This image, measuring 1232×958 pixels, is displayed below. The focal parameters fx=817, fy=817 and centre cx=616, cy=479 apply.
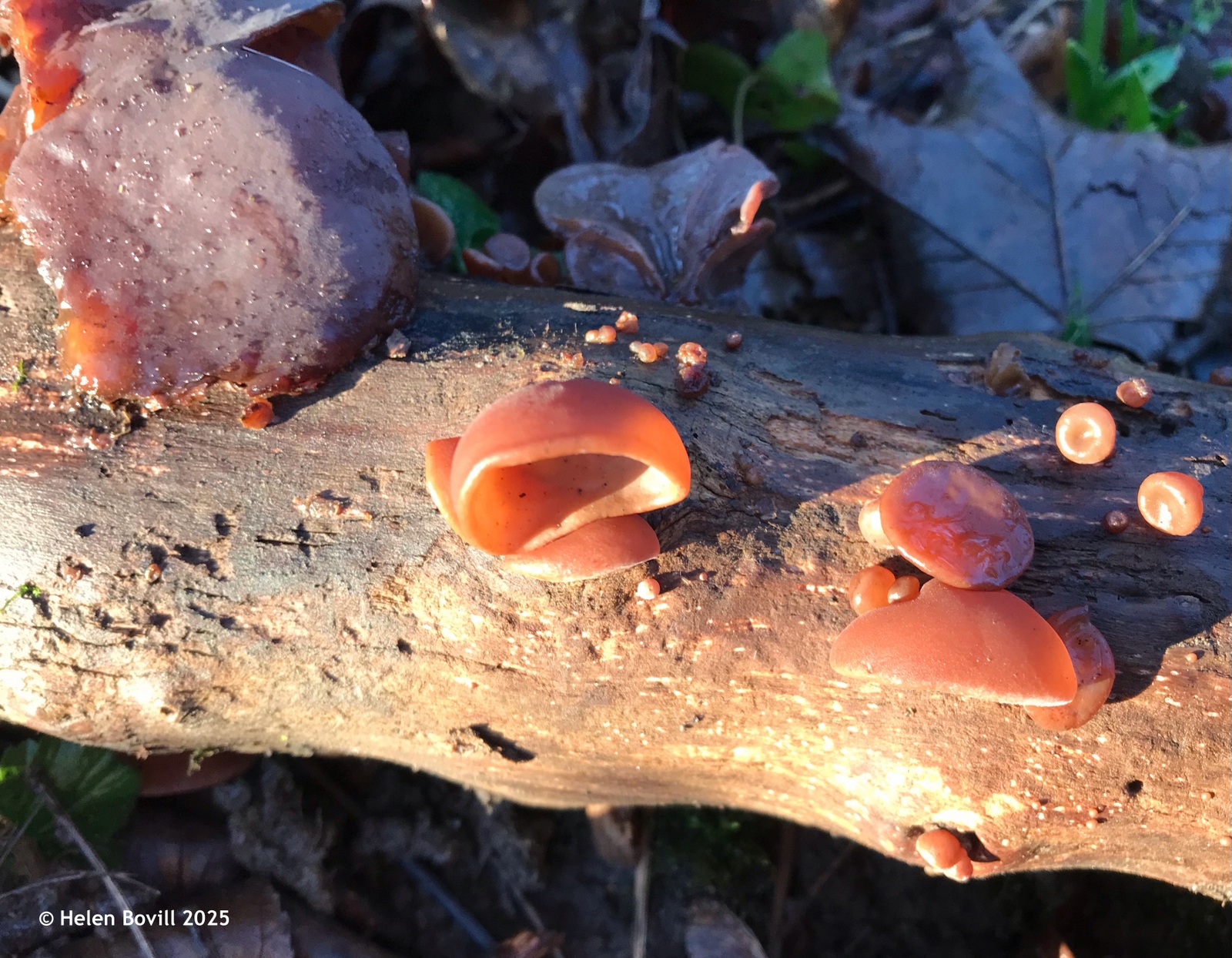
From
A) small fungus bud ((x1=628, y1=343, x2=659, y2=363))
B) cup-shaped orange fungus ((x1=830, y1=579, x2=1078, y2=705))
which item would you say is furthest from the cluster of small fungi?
small fungus bud ((x1=628, y1=343, x2=659, y2=363))

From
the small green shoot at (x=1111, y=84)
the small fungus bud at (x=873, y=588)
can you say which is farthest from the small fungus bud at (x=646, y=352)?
the small green shoot at (x=1111, y=84)

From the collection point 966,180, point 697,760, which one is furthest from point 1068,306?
point 697,760

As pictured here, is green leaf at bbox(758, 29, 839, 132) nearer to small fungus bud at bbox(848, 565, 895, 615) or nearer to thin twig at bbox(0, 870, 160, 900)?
small fungus bud at bbox(848, 565, 895, 615)

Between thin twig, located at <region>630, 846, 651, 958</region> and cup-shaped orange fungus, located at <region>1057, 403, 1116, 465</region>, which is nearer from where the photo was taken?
cup-shaped orange fungus, located at <region>1057, 403, 1116, 465</region>

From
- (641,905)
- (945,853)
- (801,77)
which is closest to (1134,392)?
(945,853)

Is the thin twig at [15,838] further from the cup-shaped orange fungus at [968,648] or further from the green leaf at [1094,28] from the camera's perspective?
the green leaf at [1094,28]
